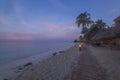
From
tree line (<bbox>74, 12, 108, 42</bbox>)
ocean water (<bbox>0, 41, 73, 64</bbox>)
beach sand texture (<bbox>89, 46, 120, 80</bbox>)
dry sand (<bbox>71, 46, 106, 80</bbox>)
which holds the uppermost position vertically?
tree line (<bbox>74, 12, 108, 42</bbox>)

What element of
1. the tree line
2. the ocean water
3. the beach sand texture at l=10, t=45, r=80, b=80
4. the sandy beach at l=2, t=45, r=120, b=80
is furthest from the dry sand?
the tree line

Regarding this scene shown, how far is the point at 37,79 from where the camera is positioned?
8.09 metres

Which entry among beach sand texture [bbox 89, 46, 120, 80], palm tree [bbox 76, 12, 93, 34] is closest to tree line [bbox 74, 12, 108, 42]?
palm tree [bbox 76, 12, 93, 34]

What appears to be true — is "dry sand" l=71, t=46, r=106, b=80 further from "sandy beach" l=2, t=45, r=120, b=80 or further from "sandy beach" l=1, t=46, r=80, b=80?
"sandy beach" l=1, t=46, r=80, b=80

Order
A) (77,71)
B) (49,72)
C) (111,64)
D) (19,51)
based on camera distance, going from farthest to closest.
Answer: (19,51) < (111,64) < (49,72) < (77,71)

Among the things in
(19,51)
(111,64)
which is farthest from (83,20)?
(111,64)

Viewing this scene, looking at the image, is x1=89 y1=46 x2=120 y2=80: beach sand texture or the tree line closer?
x1=89 y1=46 x2=120 y2=80: beach sand texture

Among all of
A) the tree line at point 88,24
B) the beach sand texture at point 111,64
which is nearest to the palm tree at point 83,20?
the tree line at point 88,24

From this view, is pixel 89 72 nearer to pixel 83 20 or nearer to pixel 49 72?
pixel 49 72

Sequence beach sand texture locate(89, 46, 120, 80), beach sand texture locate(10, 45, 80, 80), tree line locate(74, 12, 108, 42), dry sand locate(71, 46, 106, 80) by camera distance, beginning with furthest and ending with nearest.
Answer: tree line locate(74, 12, 108, 42) → beach sand texture locate(10, 45, 80, 80) → beach sand texture locate(89, 46, 120, 80) → dry sand locate(71, 46, 106, 80)

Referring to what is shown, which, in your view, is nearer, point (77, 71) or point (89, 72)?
point (89, 72)

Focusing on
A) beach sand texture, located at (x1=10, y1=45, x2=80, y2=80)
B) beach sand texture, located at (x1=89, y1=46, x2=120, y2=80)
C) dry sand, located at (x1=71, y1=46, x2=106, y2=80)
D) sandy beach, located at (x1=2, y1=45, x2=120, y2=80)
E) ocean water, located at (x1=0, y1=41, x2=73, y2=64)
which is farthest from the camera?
ocean water, located at (x1=0, y1=41, x2=73, y2=64)

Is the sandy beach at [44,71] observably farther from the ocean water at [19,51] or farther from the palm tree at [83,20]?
the palm tree at [83,20]

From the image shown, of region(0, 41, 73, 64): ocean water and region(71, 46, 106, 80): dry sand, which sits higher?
region(71, 46, 106, 80): dry sand
